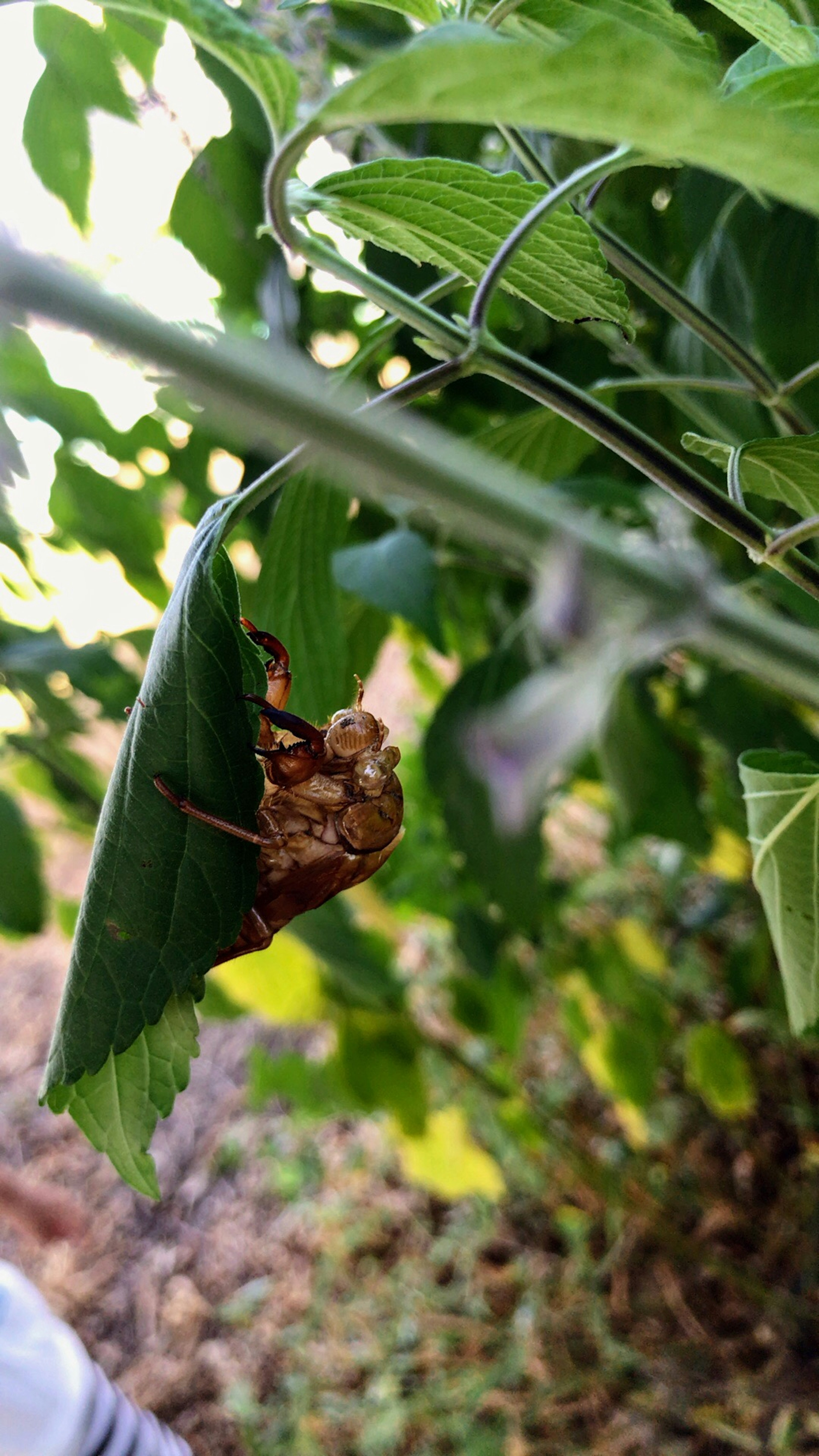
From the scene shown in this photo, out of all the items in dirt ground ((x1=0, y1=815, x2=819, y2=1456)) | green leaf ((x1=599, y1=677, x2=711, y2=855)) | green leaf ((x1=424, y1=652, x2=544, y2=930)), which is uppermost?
green leaf ((x1=424, y1=652, x2=544, y2=930))

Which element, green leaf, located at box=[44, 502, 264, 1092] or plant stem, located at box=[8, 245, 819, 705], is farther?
green leaf, located at box=[44, 502, 264, 1092]

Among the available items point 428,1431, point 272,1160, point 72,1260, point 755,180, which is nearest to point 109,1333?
point 72,1260

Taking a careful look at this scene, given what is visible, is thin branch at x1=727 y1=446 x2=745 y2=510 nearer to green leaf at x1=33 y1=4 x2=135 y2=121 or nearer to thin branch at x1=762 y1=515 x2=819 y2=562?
thin branch at x1=762 y1=515 x2=819 y2=562

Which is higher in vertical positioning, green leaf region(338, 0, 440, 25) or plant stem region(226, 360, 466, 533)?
green leaf region(338, 0, 440, 25)

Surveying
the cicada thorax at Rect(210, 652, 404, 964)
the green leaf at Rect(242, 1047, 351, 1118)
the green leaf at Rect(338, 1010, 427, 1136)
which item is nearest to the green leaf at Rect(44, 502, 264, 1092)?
the cicada thorax at Rect(210, 652, 404, 964)

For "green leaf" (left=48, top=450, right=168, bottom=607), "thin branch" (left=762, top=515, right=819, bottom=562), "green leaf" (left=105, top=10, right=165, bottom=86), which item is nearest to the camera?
"thin branch" (left=762, top=515, right=819, bottom=562)

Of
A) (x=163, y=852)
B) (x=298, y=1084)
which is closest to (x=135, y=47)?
(x=163, y=852)

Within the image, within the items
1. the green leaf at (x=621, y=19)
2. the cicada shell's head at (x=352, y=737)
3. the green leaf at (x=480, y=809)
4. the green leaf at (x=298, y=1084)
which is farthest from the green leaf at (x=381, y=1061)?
the green leaf at (x=621, y=19)
